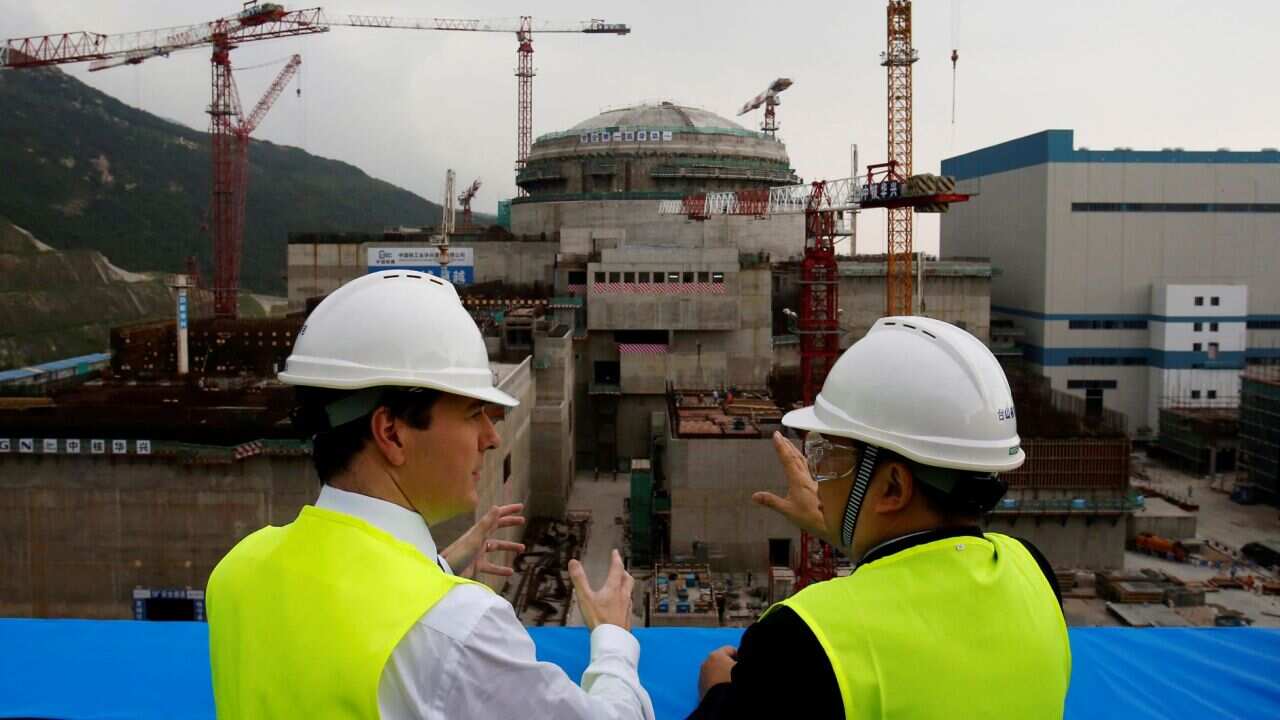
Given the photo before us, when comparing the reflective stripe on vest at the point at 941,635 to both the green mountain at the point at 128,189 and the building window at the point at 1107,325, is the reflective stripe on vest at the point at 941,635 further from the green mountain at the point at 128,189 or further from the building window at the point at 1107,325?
the green mountain at the point at 128,189

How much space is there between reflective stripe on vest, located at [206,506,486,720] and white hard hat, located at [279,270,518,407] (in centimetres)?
37

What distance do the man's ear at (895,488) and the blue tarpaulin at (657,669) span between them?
5.57 feet

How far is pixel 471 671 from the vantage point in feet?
7.19

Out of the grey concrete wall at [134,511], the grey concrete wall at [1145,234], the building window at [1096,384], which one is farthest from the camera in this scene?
the grey concrete wall at [1145,234]

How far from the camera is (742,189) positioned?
56.9 meters

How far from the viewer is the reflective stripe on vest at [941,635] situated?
7.75 feet

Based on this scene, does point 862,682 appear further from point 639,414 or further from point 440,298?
point 639,414

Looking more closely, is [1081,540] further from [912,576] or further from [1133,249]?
[912,576]

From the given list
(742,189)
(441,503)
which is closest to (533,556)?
(441,503)

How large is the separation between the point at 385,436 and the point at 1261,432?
43631 mm

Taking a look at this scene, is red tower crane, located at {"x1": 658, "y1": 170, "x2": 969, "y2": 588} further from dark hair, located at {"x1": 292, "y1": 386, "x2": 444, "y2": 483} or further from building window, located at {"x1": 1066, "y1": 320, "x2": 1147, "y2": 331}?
dark hair, located at {"x1": 292, "y1": 386, "x2": 444, "y2": 483}

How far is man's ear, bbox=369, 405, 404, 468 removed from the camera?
8.54 ft

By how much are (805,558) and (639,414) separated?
15.9 meters

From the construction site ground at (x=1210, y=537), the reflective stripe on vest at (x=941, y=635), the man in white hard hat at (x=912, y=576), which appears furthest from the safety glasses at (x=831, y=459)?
the construction site ground at (x=1210, y=537)
